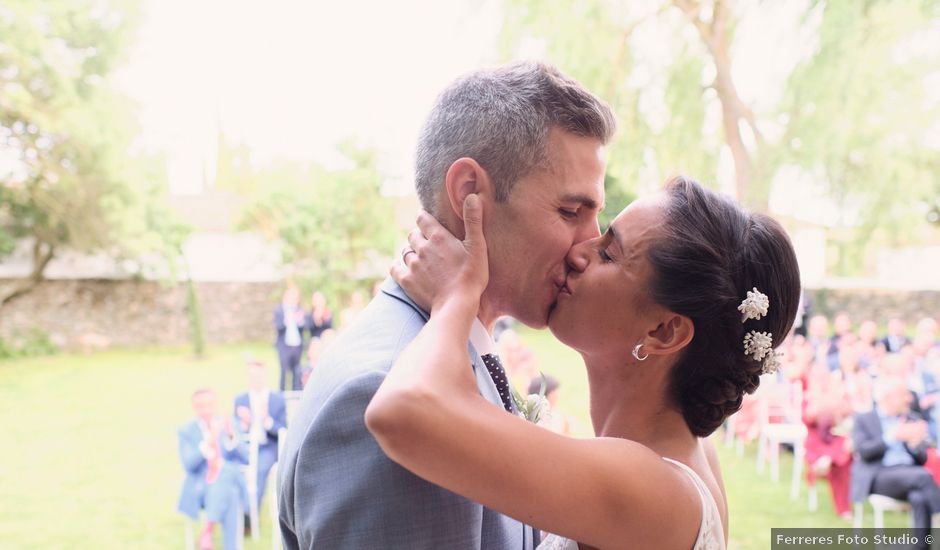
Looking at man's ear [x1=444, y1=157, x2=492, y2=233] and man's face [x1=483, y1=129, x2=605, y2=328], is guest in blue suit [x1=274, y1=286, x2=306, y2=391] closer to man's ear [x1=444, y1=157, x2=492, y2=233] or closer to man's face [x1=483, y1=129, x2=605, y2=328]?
man's face [x1=483, y1=129, x2=605, y2=328]

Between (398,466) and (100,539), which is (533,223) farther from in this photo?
(100,539)

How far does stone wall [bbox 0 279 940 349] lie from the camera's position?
21.4 meters

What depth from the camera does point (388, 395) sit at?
1.21 m

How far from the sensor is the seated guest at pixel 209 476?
20.7ft

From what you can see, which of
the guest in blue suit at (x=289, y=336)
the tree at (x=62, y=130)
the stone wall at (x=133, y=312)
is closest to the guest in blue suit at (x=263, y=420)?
the guest in blue suit at (x=289, y=336)

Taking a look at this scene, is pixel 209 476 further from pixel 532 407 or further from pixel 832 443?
pixel 832 443

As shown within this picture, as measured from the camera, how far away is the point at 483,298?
6.22ft

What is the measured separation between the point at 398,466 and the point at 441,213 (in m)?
0.64

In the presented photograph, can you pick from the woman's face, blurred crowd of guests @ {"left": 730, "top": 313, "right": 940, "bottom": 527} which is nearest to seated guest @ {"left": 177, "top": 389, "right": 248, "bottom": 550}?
blurred crowd of guests @ {"left": 730, "top": 313, "right": 940, "bottom": 527}

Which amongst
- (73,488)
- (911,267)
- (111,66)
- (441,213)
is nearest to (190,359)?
(111,66)

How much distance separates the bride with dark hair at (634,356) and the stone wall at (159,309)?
68.3ft

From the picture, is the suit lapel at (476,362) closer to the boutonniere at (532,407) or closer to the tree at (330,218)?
the boutonniere at (532,407)

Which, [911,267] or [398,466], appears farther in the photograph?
[911,267]

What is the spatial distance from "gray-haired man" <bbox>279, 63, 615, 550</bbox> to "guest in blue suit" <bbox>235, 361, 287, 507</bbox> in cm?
551
